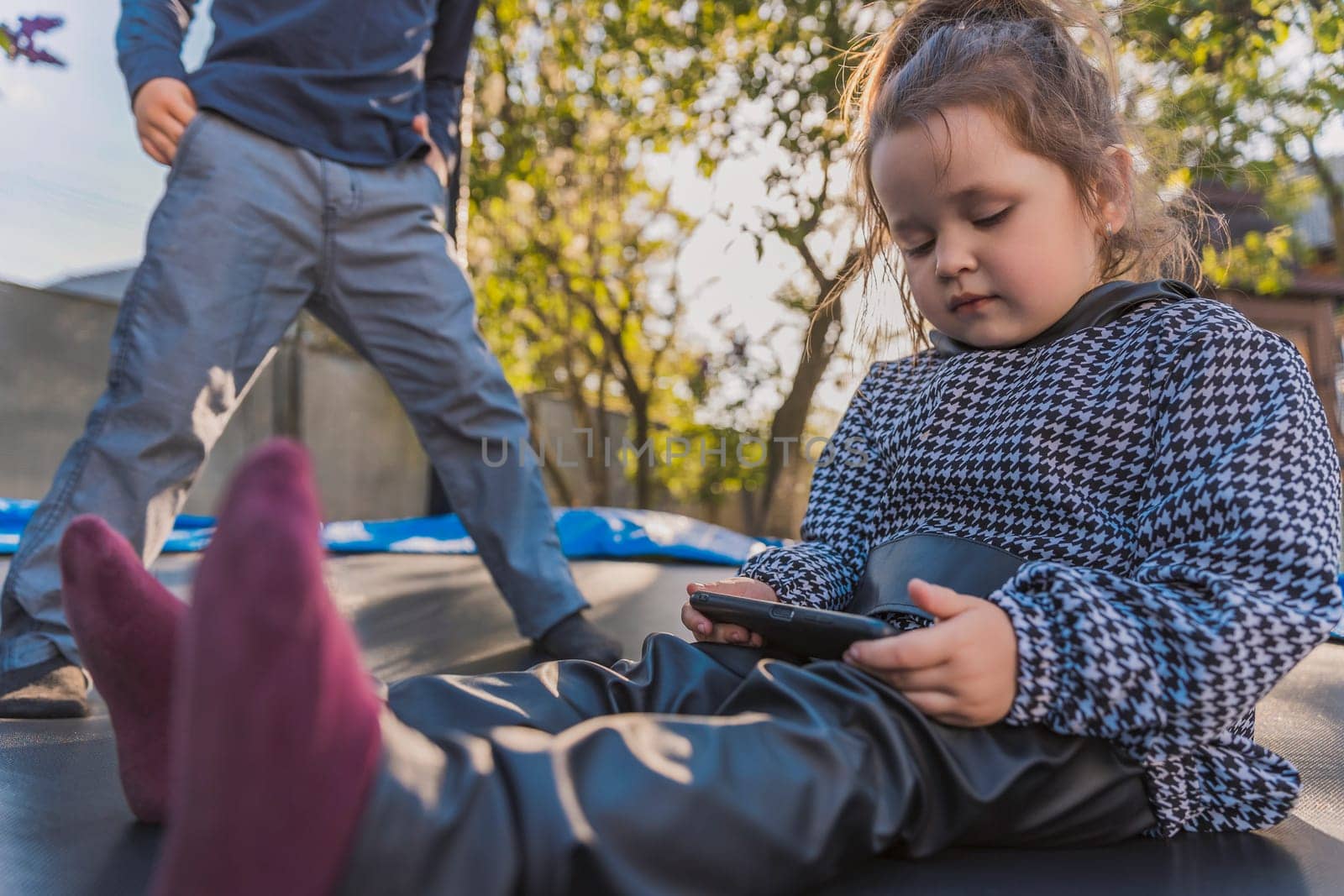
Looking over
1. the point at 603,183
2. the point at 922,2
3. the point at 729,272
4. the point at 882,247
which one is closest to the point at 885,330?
the point at 882,247

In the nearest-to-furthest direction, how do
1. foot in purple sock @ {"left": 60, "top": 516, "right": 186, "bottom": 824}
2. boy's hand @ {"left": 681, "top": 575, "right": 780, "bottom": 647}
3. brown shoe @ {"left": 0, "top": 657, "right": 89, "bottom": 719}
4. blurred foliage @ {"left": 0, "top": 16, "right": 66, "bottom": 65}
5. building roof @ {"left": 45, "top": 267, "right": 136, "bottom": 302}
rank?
foot in purple sock @ {"left": 60, "top": 516, "right": 186, "bottom": 824}, boy's hand @ {"left": 681, "top": 575, "right": 780, "bottom": 647}, brown shoe @ {"left": 0, "top": 657, "right": 89, "bottom": 719}, blurred foliage @ {"left": 0, "top": 16, "right": 66, "bottom": 65}, building roof @ {"left": 45, "top": 267, "right": 136, "bottom": 302}

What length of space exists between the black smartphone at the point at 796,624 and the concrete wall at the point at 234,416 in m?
1.74

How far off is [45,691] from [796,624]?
2.78 feet

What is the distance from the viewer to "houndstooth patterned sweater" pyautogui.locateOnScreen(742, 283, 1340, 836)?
0.63m

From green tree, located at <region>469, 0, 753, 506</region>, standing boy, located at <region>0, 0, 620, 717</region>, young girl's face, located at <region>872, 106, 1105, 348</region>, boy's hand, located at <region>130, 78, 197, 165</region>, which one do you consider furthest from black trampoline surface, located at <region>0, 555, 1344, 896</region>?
green tree, located at <region>469, 0, 753, 506</region>

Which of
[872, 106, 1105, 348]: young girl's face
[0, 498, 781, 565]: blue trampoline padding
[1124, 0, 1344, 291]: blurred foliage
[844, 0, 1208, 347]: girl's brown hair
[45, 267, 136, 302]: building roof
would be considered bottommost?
[0, 498, 781, 565]: blue trampoline padding

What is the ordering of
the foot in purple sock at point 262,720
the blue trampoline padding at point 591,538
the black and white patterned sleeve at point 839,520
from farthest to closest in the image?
the blue trampoline padding at point 591,538 → the black and white patterned sleeve at point 839,520 → the foot in purple sock at point 262,720

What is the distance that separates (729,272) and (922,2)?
7.51 feet

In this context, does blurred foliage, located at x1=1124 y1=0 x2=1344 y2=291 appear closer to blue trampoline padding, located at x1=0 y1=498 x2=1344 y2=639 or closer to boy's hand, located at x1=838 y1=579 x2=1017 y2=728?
blue trampoline padding, located at x1=0 y1=498 x2=1344 y2=639

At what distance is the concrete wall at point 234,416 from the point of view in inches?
101

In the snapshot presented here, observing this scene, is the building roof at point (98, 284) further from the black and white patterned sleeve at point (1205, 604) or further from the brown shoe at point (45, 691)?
the black and white patterned sleeve at point (1205, 604)

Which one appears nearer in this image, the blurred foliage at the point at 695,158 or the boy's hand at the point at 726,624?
the boy's hand at the point at 726,624

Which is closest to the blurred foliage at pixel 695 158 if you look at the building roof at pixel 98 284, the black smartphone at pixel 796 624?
the building roof at pixel 98 284

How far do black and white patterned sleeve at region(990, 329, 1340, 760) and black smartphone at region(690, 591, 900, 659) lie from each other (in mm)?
91
